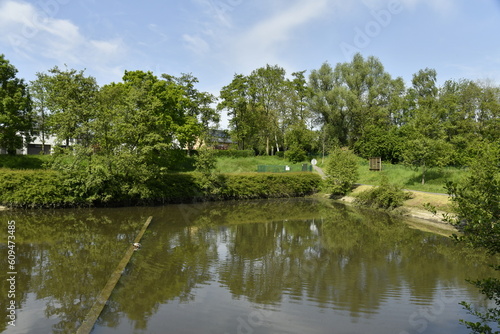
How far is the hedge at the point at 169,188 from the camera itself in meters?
22.5

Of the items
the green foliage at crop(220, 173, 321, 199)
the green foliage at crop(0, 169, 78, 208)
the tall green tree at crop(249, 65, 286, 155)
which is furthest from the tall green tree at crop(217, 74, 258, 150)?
the green foliage at crop(0, 169, 78, 208)

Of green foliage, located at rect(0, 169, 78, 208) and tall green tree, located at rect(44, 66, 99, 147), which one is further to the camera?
tall green tree, located at rect(44, 66, 99, 147)

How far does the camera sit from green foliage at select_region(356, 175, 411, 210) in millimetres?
26156

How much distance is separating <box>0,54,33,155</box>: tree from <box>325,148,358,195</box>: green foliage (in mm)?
32293

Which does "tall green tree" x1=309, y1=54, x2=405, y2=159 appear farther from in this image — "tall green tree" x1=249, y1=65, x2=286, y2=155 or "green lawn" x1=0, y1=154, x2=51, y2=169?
"green lawn" x1=0, y1=154, x2=51, y2=169

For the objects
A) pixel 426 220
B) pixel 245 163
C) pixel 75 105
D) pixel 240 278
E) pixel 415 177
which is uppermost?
pixel 75 105

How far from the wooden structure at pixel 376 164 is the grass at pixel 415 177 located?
0.54 m

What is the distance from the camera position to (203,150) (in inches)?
1176

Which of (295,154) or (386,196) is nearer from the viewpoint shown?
(386,196)

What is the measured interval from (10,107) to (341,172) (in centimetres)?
3392

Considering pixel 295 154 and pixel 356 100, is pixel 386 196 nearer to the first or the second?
→ pixel 295 154

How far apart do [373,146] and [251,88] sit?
20664 mm

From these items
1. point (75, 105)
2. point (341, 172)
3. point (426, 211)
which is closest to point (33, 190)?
point (75, 105)

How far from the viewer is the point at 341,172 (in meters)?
33.4
